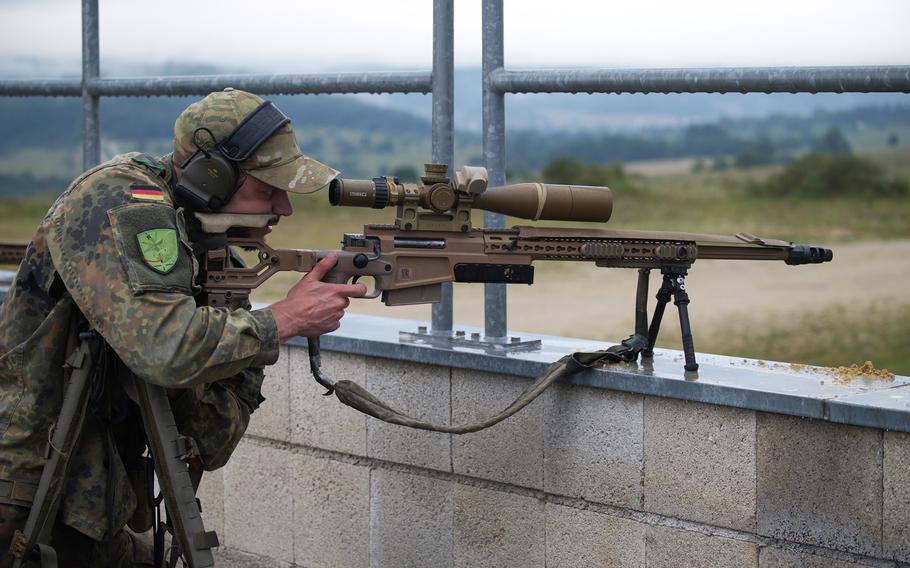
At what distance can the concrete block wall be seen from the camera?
3.41 metres

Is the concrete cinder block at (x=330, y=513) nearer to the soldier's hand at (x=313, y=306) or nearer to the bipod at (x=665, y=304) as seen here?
the soldier's hand at (x=313, y=306)

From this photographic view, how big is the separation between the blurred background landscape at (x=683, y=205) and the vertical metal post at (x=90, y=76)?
12 cm

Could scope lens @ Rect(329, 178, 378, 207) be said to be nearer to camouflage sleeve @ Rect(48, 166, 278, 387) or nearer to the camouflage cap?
the camouflage cap

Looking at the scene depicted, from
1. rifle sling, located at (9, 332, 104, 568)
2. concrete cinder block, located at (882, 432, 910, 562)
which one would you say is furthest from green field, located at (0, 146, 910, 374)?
concrete cinder block, located at (882, 432, 910, 562)

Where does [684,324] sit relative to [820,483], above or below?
above

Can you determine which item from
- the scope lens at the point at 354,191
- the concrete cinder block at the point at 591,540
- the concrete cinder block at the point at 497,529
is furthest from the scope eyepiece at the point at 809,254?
the scope lens at the point at 354,191

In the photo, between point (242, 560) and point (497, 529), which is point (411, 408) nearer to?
point (497, 529)

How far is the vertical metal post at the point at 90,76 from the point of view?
228 inches

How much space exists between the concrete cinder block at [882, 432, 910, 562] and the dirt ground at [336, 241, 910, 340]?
17964 mm

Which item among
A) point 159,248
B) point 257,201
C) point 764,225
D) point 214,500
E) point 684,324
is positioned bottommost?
point 214,500

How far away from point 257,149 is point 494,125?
109 centimetres

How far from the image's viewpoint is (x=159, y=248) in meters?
3.27

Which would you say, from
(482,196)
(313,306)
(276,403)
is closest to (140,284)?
(313,306)

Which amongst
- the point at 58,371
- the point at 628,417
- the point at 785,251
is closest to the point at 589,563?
the point at 628,417
